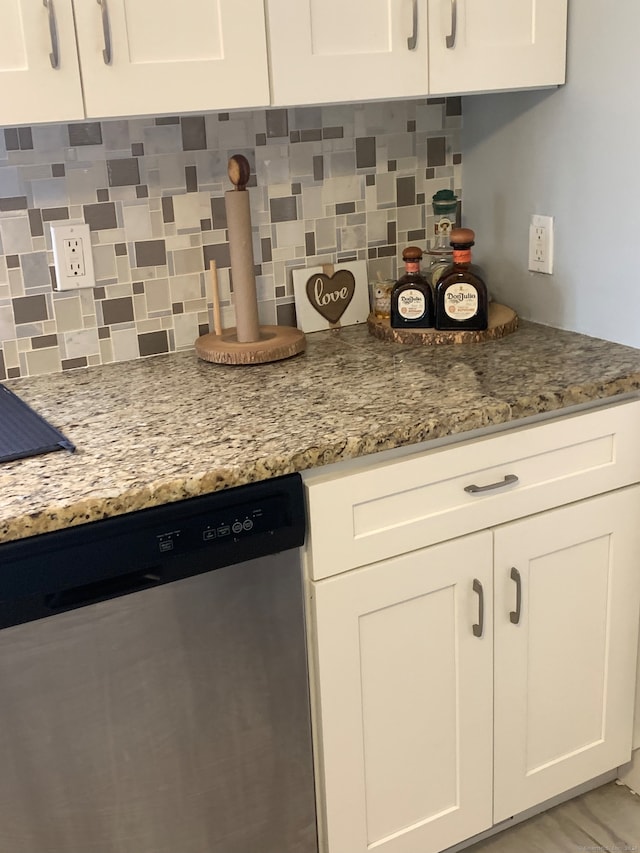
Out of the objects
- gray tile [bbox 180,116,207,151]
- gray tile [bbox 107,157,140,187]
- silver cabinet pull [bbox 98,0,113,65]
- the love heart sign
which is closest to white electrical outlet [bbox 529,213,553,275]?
the love heart sign

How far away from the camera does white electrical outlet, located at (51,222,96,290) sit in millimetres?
1794

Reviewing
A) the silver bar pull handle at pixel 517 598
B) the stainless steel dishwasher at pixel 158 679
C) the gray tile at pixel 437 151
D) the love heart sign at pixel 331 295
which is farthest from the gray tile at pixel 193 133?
the silver bar pull handle at pixel 517 598

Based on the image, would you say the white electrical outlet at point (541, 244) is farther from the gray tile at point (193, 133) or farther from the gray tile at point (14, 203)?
the gray tile at point (14, 203)

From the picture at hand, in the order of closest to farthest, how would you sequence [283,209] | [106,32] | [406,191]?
[106,32]
[283,209]
[406,191]

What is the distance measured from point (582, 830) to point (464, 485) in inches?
33.7

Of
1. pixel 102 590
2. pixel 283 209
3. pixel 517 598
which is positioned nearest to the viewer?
pixel 102 590

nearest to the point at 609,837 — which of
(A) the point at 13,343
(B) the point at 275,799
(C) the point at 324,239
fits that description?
(B) the point at 275,799

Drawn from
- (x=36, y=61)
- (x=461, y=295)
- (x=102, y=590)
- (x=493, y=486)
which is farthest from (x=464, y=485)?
(x=36, y=61)

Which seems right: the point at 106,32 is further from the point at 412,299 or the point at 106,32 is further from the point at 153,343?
the point at 412,299

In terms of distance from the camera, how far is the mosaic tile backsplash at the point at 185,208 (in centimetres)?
178

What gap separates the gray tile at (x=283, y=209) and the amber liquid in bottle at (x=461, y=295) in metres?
0.35

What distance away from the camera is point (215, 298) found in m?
1.93

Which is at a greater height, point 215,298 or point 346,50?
point 346,50

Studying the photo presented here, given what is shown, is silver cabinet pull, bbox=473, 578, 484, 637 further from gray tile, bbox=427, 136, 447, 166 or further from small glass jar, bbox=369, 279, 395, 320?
gray tile, bbox=427, 136, 447, 166
